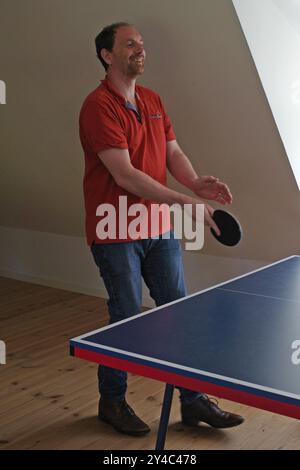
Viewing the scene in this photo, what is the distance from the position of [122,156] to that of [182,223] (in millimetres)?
1676

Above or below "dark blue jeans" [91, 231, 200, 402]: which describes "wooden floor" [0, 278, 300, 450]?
below

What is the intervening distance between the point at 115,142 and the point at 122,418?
1109 millimetres

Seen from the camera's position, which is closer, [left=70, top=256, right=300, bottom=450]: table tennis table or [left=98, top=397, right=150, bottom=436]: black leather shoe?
[left=70, top=256, right=300, bottom=450]: table tennis table

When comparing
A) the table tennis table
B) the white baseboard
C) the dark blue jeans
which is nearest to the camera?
the table tennis table

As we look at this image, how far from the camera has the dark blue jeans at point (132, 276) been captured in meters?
2.46

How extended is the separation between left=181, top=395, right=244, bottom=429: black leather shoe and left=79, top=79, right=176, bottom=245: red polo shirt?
28.8 inches

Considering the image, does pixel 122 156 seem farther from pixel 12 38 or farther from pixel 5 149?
pixel 5 149

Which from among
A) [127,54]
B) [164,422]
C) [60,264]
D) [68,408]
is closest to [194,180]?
[127,54]

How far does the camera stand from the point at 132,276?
2479 mm

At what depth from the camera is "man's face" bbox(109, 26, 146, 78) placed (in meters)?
2.49

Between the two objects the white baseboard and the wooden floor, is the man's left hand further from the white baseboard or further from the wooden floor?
the white baseboard

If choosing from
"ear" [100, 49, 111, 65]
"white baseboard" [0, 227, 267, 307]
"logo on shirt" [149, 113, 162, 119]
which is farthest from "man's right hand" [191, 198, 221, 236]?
"white baseboard" [0, 227, 267, 307]

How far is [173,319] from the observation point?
191cm
